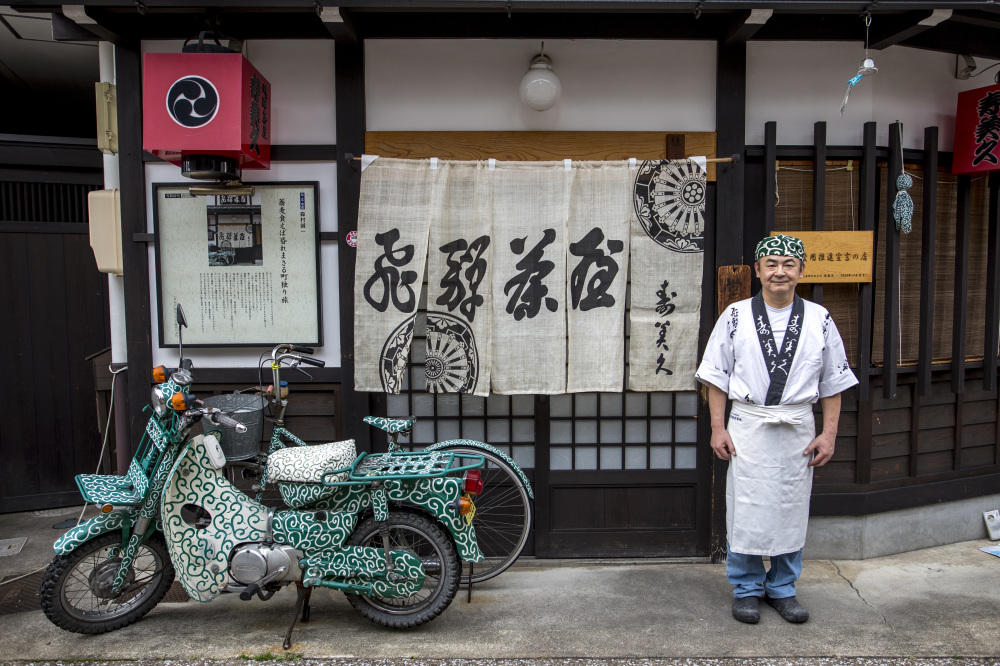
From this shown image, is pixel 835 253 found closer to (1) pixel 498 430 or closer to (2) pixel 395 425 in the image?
(1) pixel 498 430

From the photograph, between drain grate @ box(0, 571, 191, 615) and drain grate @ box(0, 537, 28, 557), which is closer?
drain grate @ box(0, 571, 191, 615)

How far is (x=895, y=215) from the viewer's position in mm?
5141

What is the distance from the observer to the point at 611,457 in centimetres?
546

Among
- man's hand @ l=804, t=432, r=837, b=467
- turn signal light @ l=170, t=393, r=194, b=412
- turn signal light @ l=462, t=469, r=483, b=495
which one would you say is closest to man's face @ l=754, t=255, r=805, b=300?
man's hand @ l=804, t=432, r=837, b=467

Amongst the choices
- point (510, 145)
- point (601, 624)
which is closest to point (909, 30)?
point (510, 145)

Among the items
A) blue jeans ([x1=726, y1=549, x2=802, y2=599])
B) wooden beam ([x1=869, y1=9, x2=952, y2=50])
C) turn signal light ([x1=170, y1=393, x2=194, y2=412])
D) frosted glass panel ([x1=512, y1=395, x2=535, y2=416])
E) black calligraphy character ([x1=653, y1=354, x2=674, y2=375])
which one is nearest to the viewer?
turn signal light ([x1=170, y1=393, x2=194, y2=412])

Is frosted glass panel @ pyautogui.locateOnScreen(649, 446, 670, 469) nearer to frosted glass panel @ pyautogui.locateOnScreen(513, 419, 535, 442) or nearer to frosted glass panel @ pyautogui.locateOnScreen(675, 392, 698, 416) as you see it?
frosted glass panel @ pyautogui.locateOnScreen(675, 392, 698, 416)

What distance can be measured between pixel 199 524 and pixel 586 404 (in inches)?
126

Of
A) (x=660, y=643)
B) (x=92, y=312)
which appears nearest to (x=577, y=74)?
(x=660, y=643)

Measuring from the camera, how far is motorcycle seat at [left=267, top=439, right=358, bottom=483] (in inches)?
160

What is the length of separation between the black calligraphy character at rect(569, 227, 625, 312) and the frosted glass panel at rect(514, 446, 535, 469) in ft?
4.56

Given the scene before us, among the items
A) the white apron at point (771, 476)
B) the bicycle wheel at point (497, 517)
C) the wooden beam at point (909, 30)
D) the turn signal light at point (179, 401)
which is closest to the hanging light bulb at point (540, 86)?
the wooden beam at point (909, 30)

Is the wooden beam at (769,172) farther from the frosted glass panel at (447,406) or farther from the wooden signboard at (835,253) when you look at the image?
the frosted glass panel at (447,406)

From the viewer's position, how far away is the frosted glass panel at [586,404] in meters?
5.42
